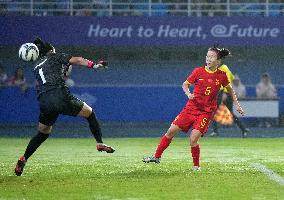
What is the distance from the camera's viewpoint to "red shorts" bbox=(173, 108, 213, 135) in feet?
38.8

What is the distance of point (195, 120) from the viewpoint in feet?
39.1

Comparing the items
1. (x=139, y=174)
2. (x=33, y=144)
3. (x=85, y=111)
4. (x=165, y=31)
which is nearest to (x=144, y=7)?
(x=165, y=31)

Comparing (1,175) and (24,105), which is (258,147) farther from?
(24,105)

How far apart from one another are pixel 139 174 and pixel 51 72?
76.8 inches

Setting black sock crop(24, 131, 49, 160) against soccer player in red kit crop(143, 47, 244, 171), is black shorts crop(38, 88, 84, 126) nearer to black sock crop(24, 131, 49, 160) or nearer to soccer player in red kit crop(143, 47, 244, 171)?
black sock crop(24, 131, 49, 160)

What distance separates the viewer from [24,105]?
2664 cm

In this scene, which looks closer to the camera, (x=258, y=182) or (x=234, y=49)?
(x=258, y=182)

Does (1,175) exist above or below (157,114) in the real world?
above

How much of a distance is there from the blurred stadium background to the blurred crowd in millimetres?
39

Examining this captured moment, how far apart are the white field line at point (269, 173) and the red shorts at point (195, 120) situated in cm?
108

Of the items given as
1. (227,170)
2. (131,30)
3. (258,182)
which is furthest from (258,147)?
(131,30)

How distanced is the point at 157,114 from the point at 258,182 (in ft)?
55.9

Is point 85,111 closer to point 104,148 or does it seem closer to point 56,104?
point 56,104

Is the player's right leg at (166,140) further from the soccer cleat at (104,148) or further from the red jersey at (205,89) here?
the soccer cleat at (104,148)
